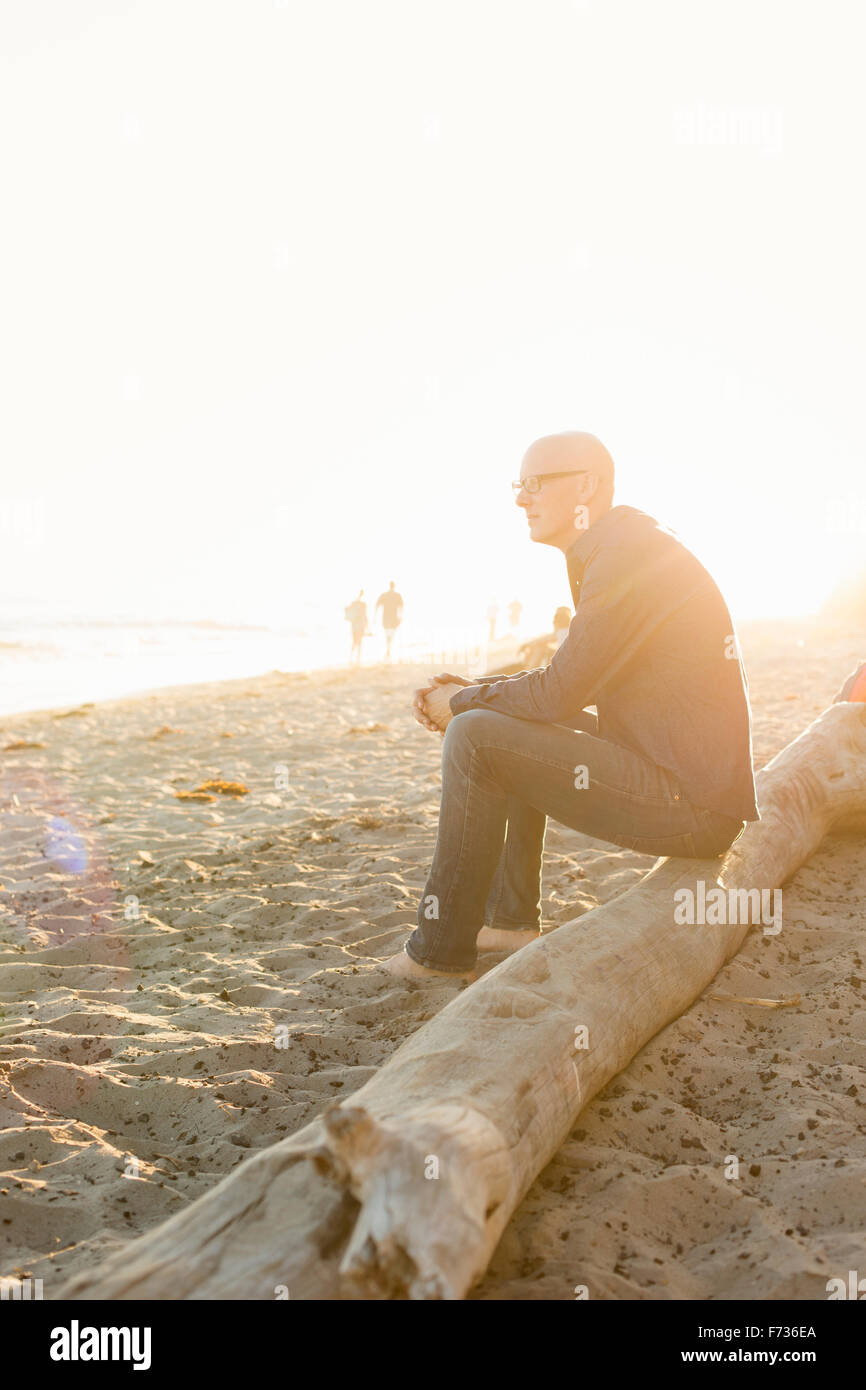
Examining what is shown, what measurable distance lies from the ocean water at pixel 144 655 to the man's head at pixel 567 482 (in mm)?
13793

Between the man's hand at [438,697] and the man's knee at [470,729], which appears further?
Answer: the man's hand at [438,697]

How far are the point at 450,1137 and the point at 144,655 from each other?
30.2 metres

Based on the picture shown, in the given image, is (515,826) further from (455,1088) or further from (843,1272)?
Answer: (843,1272)

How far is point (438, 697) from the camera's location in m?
3.76

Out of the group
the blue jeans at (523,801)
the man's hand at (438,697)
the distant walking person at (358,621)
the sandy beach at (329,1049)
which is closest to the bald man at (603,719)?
the blue jeans at (523,801)

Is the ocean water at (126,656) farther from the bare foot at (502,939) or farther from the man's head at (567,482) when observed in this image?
the man's head at (567,482)

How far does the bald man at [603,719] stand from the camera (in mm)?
3229

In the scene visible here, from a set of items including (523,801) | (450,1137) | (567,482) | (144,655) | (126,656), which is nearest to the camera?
(450,1137)

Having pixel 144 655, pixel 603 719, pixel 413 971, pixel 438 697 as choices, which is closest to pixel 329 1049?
pixel 413 971

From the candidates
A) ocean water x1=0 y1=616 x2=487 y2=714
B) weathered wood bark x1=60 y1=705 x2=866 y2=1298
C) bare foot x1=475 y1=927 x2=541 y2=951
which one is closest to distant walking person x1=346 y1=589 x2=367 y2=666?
ocean water x1=0 y1=616 x2=487 y2=714

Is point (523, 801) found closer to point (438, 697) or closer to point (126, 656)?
point (438, 697)

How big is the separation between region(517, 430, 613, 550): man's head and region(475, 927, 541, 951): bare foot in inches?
64.3

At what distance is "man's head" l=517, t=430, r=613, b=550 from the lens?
135 inches

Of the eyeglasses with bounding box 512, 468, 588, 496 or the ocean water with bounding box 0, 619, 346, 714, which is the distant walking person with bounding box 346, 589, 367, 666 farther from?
the eyeglasses with bounding box 512, 468, 588, 496
